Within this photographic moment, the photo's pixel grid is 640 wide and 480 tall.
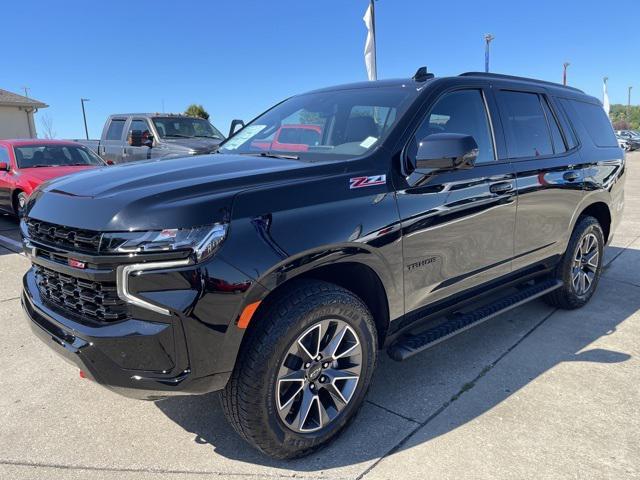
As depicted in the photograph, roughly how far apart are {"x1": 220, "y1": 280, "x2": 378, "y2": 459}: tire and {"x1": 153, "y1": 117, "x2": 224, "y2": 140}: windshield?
28.6 feet

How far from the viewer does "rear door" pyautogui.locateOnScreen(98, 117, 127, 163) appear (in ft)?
36.5

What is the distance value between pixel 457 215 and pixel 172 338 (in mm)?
1867

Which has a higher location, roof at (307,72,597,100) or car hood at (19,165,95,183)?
roof at (307,72,597,100)

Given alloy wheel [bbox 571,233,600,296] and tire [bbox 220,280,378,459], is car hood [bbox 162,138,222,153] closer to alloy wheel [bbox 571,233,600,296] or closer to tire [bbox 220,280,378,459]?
alloy wheel [bbox 571,233,600,296]

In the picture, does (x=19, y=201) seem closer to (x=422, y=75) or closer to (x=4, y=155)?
(x=4, y=155)

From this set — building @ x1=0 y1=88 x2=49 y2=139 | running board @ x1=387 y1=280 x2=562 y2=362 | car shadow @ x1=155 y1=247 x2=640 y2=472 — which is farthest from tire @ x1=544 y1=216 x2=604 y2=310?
building @ x1=0 y1=88 x2=49 y2=139

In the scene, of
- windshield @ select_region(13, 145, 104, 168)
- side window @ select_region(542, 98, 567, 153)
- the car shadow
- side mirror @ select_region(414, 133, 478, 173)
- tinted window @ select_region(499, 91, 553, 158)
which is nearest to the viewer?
the car shadow

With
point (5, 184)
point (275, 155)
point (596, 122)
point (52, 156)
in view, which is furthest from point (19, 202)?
point (596, 122)

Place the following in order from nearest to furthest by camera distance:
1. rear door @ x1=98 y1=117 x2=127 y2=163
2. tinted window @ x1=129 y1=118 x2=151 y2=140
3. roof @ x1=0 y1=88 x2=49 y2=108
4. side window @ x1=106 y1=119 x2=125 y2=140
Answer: tinted window @ x1=129 y1=118 x2=151 y2=140 < rear door @ x1=98 y1=117 x2=127 y2=163 < side window @ x1=106 y1=119 x2=125 y2=140 < roof @ x1=0 y1=88 x2=49 y2=108

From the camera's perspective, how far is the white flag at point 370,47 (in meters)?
11.8

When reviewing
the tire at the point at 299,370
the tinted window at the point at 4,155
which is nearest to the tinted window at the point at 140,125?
the tinted window at the point at 4,155

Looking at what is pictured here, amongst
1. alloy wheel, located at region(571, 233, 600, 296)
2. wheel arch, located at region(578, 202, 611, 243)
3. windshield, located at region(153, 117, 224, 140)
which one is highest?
windshield, located at region(153, 117, 224, 140)

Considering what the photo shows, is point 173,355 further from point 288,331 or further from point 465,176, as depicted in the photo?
point 465,176

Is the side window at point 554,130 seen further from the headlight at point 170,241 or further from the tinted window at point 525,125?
the headlight at point 170,241
